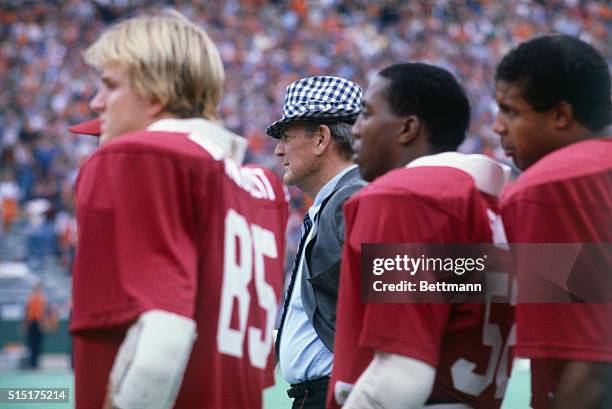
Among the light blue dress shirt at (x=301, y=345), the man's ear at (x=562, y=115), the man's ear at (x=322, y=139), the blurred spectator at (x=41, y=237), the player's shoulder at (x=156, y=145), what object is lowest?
the blurred spectator at (x=41, y=237)

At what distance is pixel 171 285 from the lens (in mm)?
1771

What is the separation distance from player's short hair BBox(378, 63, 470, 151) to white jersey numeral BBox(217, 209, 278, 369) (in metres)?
0.40

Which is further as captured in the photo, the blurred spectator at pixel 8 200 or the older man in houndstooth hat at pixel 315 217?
the blurred spectator at pixel 8 200

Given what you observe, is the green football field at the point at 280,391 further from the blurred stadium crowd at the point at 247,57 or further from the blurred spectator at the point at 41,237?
the blurred stadium crowd at the point at 247,57

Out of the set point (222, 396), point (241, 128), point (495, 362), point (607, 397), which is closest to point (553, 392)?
point (607, 397)

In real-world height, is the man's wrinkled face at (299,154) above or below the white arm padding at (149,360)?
above

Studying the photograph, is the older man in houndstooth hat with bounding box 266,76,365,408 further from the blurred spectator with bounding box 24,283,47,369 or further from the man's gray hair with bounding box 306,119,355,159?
the blurred spectator with bounding box 24,283,47,369

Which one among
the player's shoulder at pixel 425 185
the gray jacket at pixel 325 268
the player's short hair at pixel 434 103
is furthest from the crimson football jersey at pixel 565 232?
the gray jacket at pixel 325 268

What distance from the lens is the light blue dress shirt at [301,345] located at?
2957 mm

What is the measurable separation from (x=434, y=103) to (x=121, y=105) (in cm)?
67

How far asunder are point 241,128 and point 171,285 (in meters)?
14.6

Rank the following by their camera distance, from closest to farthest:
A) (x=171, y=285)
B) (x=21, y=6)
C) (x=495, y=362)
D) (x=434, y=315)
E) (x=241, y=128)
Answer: (x=171, y=285) < (x=434, y=315) < (x=495, y=362) < (x=241, y=128) < (x=21, y=6)

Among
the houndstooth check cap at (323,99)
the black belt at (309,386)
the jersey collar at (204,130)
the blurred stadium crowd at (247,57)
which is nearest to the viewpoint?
the jersey collar at (204,130)

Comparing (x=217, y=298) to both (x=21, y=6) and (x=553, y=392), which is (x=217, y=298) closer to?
(x=553, y=392)
